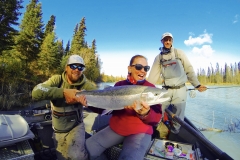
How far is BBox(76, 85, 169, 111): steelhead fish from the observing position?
9.36 ft

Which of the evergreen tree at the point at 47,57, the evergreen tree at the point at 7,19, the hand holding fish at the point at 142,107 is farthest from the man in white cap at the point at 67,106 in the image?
the evergreen tree at the point at 47,57

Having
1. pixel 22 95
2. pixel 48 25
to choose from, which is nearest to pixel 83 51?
pixel 48 25

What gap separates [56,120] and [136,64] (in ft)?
6.01

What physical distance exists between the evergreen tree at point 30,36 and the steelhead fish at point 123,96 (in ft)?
89.5

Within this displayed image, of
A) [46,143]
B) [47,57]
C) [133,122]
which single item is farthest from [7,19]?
[133,122]

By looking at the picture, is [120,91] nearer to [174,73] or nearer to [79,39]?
[174,73]

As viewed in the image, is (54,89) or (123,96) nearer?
(123,96)

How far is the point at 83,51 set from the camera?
42750 mm

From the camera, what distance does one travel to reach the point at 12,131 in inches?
95.1

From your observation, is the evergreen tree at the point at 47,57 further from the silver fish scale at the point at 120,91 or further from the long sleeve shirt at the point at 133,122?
the long sleeve shirt at the point at 133,122

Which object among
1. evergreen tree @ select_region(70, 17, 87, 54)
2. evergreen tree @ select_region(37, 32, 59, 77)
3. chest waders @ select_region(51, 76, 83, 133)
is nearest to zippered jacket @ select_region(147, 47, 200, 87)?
chest waders @ select_region(51, 76, 83, 133)

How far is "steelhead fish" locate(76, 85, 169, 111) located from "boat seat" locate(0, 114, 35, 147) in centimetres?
95

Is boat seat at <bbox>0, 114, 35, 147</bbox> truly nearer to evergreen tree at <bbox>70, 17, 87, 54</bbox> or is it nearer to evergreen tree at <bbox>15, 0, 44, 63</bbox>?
evergreen tree at <bbox>15, 0, 44, 63</bbox>

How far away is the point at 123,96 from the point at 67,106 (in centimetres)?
125
